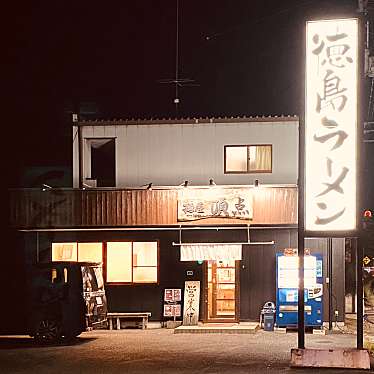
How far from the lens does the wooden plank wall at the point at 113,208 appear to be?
867 inches

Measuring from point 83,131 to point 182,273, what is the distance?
5446 millimetres

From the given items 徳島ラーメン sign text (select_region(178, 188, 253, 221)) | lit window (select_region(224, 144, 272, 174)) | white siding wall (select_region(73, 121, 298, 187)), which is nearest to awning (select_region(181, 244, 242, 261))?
徳島ラーメン sign text (select_region(178, 188, 253, 221))

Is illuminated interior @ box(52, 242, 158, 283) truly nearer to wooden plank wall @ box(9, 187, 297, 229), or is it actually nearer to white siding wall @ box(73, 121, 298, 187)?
wooden plank wall @ box(9, 187, 297, 229)

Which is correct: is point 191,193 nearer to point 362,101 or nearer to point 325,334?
point 325,334

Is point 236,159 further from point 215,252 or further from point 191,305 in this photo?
point 191,305

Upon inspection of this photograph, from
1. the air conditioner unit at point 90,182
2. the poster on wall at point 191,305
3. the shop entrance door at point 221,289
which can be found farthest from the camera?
the air conditioner unit at point 90,182

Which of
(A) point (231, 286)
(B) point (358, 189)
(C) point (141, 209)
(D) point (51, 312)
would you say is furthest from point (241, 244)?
(B) point (358, 189)

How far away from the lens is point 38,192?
22875 mm

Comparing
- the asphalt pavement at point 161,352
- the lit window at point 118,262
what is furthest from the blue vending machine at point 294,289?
the lit window at point 118,262

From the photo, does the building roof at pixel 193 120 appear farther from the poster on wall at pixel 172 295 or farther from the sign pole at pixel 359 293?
the sign pole at pixel 359 293

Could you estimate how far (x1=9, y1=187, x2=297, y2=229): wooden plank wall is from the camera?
72.3 feet

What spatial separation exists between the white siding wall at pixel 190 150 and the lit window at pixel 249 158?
15 cm

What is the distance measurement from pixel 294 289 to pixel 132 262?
5057 mm

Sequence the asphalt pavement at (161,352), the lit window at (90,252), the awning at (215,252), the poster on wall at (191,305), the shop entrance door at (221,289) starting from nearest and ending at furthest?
the asphalt pavement at (161,352), the awning at (215,252), the poster on wall at (191,305), the shop entrance door at (221,289), the lit window at (90,252)
